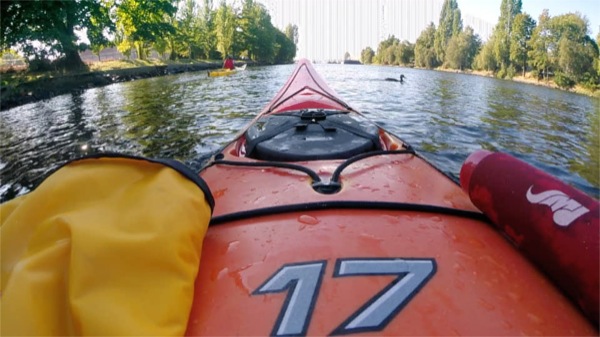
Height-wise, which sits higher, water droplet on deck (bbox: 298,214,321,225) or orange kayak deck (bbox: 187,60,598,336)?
water droplet on deck (bbox: 298,214,321,225)

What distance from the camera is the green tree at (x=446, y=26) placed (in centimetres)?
6142

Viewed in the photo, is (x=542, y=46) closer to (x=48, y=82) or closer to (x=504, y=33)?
(x=504, y=33)

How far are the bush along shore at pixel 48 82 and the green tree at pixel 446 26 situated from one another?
55031 mm

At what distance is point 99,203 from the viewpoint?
115 cm

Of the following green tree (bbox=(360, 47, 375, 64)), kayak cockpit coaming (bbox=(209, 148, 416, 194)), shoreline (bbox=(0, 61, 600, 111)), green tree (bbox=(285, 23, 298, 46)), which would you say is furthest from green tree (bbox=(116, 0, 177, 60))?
green tree (bbox=(360, 47, 375, 64))

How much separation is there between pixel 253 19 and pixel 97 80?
141 ft

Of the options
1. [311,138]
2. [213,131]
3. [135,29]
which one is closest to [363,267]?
[311,138]

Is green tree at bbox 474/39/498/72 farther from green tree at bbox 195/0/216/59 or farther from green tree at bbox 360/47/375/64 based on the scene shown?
green tree at bbox 360/47/375/64

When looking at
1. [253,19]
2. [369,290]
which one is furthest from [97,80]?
[253,19]

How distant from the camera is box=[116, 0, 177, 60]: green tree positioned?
78.9 feet

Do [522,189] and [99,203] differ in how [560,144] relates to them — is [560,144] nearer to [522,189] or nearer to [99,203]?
[522,189]

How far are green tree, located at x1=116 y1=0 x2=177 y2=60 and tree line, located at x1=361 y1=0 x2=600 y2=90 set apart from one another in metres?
33.5

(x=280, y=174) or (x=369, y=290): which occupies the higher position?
(x=280, y=174)

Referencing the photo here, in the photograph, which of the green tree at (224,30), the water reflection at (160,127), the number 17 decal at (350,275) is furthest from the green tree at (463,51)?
the number 17 decal at (350,275)
